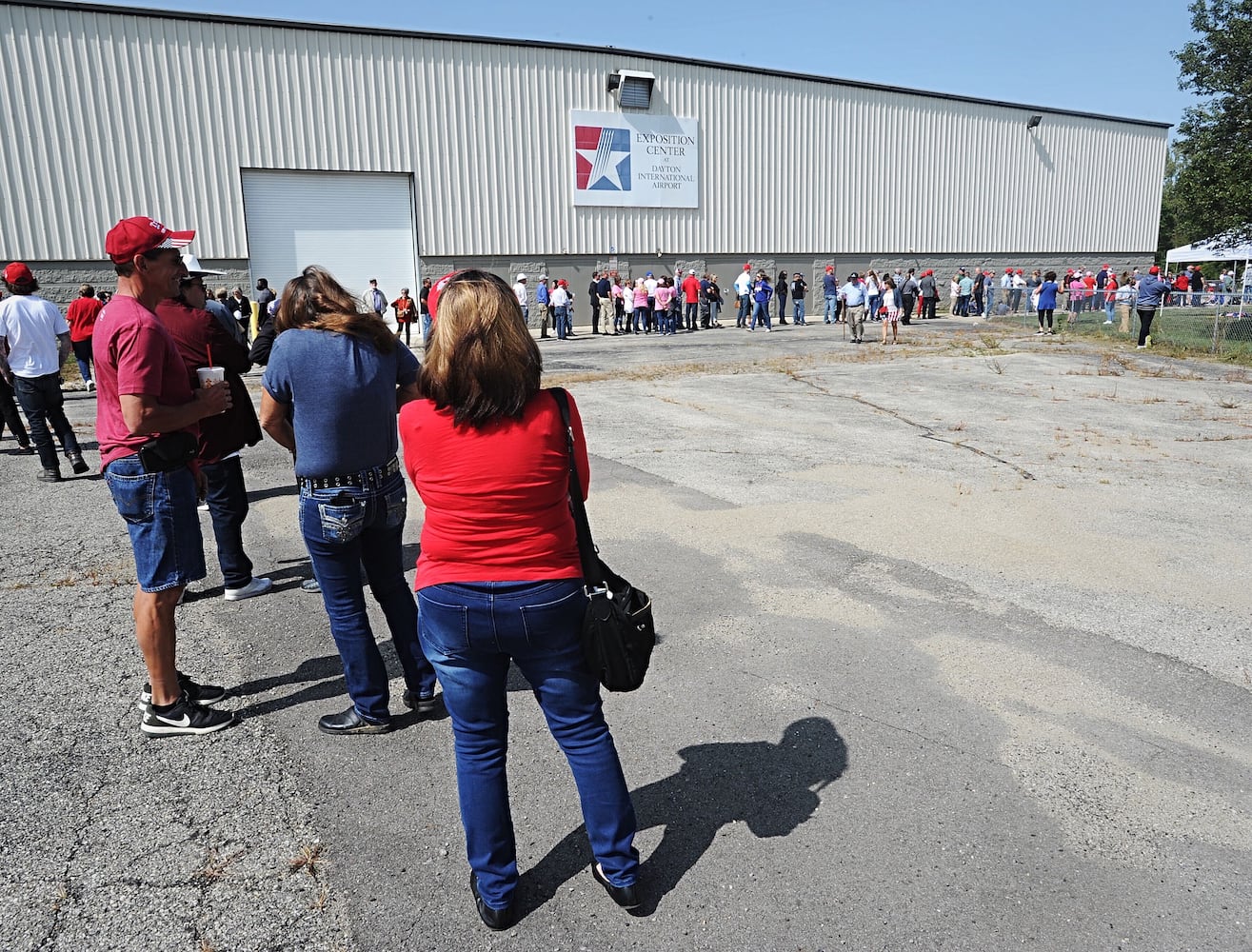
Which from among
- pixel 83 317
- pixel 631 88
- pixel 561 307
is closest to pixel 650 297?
pixel 561 307

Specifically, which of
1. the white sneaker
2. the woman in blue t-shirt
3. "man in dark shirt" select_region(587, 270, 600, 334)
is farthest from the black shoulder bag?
"man in dark shirt" select_region(587, 270, 600, 334)

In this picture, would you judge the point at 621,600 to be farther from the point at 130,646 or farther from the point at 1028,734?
the point at 130,646

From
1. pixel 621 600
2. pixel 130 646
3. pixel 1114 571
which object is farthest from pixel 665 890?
pixel 1114 571

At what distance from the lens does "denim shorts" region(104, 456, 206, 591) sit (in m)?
3.58

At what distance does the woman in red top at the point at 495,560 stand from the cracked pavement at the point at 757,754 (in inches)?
16.5

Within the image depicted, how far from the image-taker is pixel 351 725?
3.78 m

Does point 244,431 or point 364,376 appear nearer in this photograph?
point 364,376

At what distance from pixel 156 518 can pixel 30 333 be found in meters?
6.37

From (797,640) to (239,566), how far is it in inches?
134

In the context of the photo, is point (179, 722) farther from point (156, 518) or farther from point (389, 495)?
point (389, 495)

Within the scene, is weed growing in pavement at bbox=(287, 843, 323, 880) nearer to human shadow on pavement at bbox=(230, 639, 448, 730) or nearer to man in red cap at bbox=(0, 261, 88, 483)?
human shadow on pavement at bbox=(230, 639, 448, 730)

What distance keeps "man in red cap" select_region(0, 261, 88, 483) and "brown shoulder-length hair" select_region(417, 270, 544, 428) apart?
25.4ft

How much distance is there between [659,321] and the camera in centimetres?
2795

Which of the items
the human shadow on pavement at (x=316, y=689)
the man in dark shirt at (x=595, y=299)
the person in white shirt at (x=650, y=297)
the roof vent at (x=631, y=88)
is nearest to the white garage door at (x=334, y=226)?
the man in dark shirt at (x=595, y=299)
